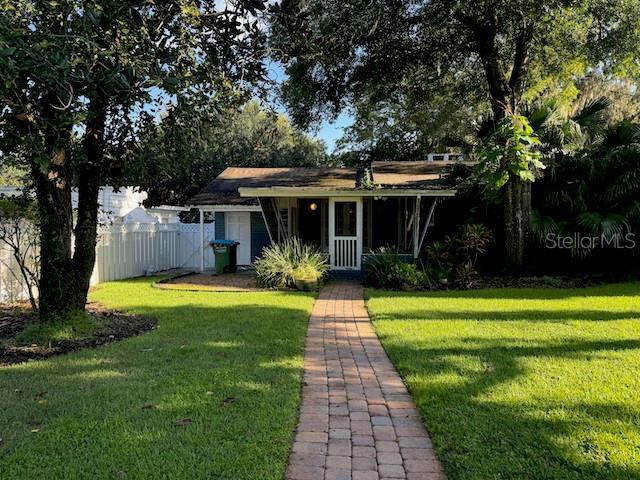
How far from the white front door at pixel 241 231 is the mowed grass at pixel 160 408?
11.1 metres

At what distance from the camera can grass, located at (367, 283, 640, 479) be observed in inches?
129

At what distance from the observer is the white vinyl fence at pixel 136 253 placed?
972 centimetres

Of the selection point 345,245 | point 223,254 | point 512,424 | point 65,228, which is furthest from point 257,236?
point 512,424

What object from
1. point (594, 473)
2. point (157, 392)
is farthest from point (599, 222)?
A: point (157, 392)

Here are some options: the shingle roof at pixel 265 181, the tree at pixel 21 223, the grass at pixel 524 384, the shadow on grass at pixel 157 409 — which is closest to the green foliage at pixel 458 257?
the grass at pixel 524 384

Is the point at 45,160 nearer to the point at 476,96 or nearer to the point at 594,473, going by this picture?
the point at 594,473

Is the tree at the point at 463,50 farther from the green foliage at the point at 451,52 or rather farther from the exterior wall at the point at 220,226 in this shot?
the exterior wall at the point at 220,226

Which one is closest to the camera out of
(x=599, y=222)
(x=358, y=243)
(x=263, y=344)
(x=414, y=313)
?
(x=263, y=344)

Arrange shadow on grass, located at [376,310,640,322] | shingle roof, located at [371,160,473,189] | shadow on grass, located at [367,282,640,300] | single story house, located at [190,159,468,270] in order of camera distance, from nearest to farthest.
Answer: shadow on grass, located at [376,310,640,322], shadow on grass, located at [367,282,640,300], single story house, located at [190,159,468,270], shingle roof, located at [371,160,473,189]

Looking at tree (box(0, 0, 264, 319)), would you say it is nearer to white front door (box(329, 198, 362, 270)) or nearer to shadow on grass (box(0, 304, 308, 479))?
shadow on grass (box(0, 304, 308, 479))

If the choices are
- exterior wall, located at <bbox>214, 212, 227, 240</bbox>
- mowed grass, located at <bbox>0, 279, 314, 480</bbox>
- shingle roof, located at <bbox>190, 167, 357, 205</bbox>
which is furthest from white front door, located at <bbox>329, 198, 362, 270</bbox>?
mowed grass, located at <bbox>0, 279, 314, 480</bbox>

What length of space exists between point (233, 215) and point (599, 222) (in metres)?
11.8

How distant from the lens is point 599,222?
40.2 feet

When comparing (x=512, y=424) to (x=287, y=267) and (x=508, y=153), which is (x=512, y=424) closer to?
(x=287, y=267)
